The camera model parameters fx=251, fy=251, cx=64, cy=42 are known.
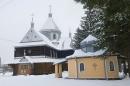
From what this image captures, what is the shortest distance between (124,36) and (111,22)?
1.69 metres

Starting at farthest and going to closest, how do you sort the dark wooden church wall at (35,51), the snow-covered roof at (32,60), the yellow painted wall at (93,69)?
the dark wooden church wall at (35,51)
the snow-covered roof at (32,60)
the yellow painted wall at (93,69)

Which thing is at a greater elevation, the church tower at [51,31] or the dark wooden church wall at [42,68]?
the church tower at [51,31]

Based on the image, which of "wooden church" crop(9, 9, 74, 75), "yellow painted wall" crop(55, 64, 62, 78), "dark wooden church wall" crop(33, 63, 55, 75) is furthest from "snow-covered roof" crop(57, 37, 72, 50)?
"yellow painted wall" crop(55, 64, 62, 78)

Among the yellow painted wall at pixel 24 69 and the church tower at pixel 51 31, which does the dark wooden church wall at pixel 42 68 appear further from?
the church tower at pixel 51 31

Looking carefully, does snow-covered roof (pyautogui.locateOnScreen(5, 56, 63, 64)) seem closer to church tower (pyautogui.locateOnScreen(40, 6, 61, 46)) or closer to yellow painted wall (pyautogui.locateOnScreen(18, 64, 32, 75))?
yellow painted wall (pyautogui.locateOnScreen(18, 64, 32, 75))

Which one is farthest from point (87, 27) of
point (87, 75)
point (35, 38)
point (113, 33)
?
point (113, 33)

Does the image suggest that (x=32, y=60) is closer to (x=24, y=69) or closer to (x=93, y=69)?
(x=24, y=69)

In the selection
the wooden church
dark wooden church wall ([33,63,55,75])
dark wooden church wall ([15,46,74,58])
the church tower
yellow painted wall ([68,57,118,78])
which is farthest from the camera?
the church tower

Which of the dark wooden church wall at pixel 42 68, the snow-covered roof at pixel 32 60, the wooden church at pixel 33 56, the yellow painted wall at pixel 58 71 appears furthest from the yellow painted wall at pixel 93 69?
the dark wooden church wall at pixel 42 68

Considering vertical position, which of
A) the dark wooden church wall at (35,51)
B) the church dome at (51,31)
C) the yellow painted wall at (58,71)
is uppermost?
the church dome at (51,31)

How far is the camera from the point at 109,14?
1931 centimetres

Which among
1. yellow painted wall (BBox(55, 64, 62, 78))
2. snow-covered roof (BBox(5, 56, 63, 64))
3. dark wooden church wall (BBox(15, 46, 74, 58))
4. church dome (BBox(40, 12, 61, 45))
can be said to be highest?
church dome (BBox(40, 12, 61, 45))

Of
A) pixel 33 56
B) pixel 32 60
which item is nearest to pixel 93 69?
pixel 32 60

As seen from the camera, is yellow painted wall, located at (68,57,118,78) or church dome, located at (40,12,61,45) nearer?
yellow painted wall, located at (68,57,118,78)
